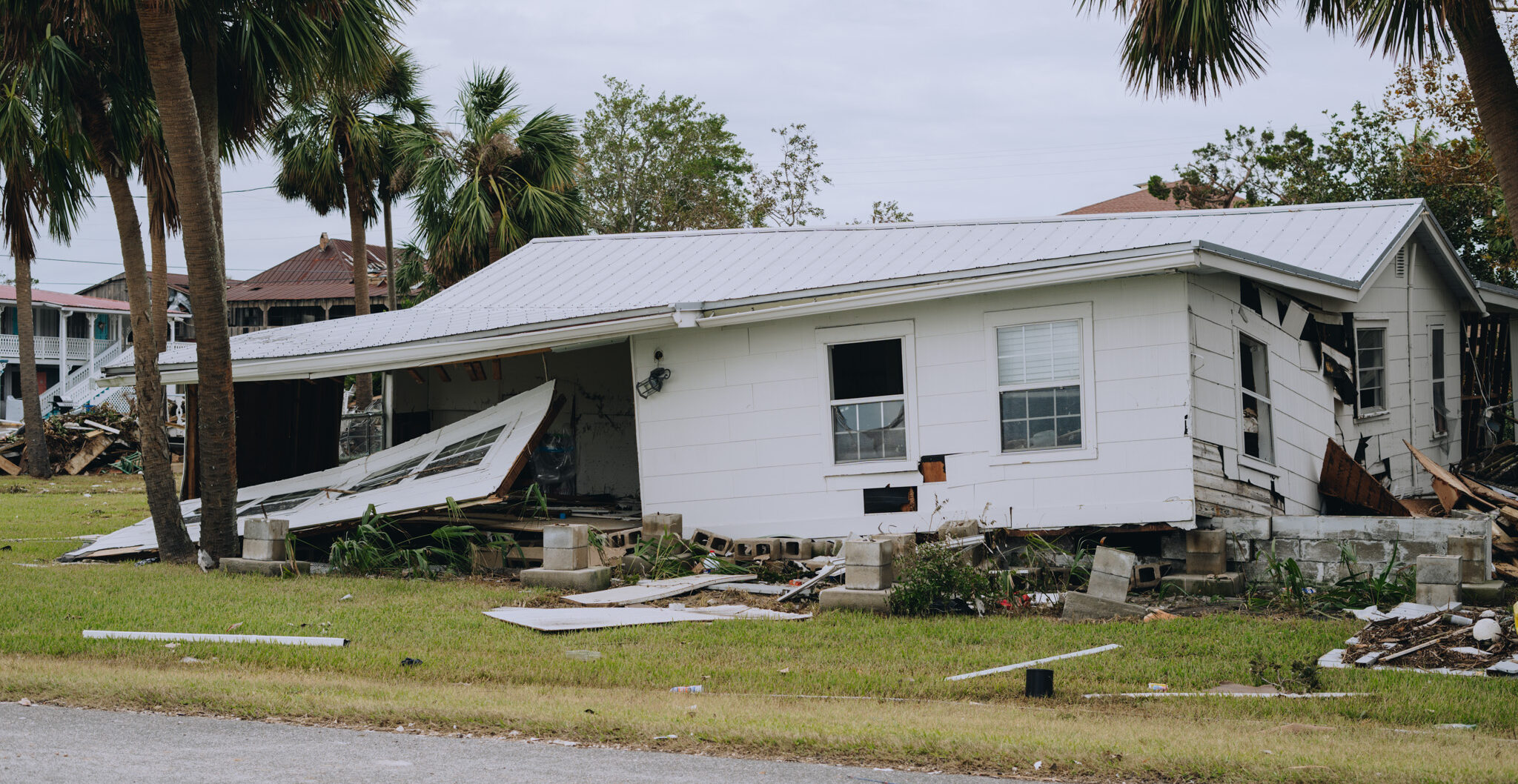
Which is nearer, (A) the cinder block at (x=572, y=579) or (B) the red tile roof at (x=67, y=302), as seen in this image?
(A) the cinder block at (x=572, y=579)

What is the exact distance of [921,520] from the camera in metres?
11.9

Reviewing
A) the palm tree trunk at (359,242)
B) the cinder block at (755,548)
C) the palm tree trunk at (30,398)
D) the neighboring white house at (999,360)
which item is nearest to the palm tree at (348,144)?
the palm tree trunk at (359,242)

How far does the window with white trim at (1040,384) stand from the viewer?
11.3 metres

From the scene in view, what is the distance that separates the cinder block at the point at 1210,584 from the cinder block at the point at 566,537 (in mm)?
5264

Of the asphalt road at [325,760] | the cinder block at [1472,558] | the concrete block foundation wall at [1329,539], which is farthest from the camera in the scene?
the concrete block foundation wall at [1329,539]

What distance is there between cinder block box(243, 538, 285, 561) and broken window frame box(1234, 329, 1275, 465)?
964 centimetres

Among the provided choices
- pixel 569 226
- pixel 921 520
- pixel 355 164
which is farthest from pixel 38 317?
pixel 921 520

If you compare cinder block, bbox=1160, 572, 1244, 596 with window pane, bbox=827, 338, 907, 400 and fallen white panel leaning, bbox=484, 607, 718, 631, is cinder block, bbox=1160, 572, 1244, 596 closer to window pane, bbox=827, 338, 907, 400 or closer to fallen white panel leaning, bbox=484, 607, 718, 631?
window pane, bbox=827, 338, 907, 400

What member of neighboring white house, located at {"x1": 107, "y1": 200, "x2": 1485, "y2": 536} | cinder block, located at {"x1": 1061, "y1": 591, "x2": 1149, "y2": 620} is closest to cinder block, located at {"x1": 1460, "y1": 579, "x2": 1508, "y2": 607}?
neighboring white house, located at {"x1": 107, "y1": 200, "x2": 1485, "y2": 536}

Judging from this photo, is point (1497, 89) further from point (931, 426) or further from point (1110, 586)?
point (931, 426)

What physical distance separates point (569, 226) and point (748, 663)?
54.2 ft

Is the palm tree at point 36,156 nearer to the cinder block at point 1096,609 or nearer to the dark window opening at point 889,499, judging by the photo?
the dark window opening at point 889,499

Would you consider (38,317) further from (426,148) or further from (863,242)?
(863,242)

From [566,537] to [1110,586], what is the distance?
16.0 feet
